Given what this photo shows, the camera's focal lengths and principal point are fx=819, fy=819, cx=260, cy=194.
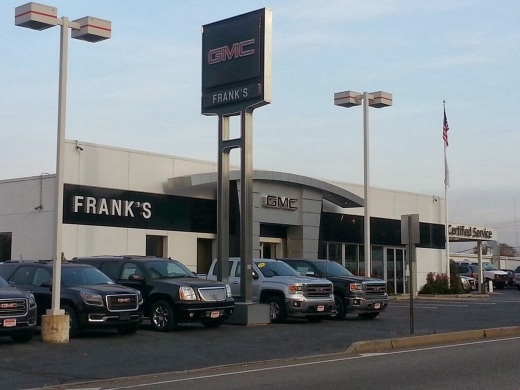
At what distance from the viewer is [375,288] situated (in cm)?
2444

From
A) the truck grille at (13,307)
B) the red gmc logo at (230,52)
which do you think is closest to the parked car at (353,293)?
the red gmc logo at (230,52)

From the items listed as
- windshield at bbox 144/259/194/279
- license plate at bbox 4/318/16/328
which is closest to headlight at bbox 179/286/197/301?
windshield at bbox 144/259/194/279

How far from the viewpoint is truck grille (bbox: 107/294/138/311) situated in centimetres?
1836

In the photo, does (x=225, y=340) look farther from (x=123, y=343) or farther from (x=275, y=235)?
(x=275, y=235)

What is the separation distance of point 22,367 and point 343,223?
91.8 ft

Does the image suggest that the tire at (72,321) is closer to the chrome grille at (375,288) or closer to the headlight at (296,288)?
the headlight at (296,288)

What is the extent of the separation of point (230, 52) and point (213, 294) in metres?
6.97

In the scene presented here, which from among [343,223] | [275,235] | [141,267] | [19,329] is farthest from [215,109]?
[343,223]

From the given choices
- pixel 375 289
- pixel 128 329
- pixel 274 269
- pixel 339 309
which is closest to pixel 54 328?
pixel 128 329

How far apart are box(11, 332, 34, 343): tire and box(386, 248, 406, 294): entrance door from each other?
2938 centimetres

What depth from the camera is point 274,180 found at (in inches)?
1350

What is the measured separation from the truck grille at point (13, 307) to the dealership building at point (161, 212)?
9249 millimetres

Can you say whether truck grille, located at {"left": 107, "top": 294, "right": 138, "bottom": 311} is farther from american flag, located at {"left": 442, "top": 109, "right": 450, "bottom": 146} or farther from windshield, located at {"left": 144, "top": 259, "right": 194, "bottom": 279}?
american flag, located at {"left": 442, "top": 109, "right": 450, "bottom": 146}

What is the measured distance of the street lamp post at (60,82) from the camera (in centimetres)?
1739
